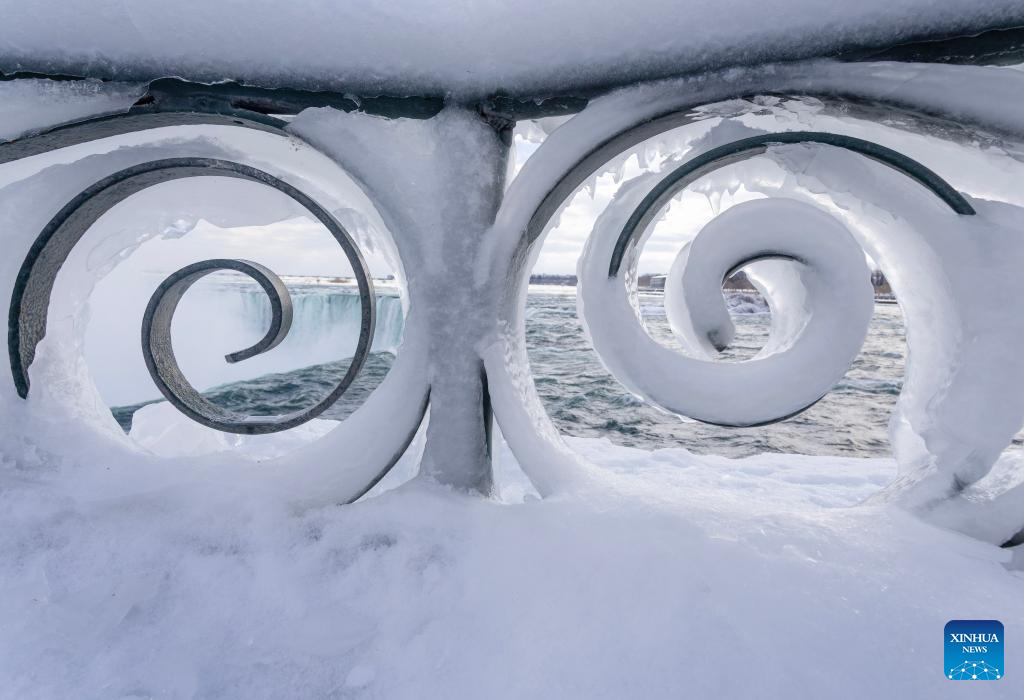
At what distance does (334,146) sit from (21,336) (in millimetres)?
666

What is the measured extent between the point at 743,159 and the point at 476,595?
0.78m

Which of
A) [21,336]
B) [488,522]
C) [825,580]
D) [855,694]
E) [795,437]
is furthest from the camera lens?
[795,437]

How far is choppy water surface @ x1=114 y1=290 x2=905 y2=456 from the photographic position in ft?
15.1

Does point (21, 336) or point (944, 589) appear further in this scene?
point (21, 336)

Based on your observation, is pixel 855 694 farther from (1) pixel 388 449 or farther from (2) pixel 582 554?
(1) pixel 388 449

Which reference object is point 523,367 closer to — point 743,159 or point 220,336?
point 743,159

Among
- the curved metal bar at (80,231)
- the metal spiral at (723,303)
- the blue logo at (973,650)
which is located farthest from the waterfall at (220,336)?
the blue logo at (973,650)

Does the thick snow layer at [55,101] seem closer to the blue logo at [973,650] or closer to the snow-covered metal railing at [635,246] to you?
the snow-covered metal railing at [635,246]

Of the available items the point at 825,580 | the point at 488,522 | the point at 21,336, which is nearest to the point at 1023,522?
the point at 825,580

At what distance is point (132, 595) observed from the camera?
Answer: 68cm

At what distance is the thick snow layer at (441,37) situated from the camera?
0.66 meters

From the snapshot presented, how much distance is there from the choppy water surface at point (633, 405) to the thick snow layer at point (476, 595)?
41.1 inches

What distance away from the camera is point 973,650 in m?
0.57

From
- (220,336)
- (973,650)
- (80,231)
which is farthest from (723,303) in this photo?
(220,336)
